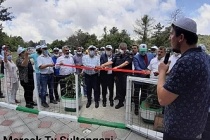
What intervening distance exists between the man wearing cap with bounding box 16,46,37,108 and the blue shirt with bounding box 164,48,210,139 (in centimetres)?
415

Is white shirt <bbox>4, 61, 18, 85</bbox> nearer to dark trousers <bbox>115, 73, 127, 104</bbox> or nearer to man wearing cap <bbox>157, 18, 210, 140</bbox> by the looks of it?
dark trousers <bbox>115, 73, 127, 104</bbox>

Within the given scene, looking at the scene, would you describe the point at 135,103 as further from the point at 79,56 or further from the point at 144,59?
the point at 79,56

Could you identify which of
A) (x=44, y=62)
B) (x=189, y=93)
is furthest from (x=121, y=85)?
(x=189, y=93)

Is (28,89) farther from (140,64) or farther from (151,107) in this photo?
(151,107)

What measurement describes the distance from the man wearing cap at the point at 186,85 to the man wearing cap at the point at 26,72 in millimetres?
4117

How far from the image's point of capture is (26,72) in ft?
16.5

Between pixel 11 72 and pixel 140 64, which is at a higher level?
pixel 140 64

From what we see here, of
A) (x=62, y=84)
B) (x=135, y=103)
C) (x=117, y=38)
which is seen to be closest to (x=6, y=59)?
(x=62, y=84)

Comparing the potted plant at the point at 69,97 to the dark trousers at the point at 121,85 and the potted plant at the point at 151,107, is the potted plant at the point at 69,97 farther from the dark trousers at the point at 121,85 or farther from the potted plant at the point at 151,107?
the potted plant at the point at 151,107

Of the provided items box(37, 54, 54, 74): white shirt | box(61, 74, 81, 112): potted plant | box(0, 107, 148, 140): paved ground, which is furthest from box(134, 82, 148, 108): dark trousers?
box(37, 54, 54, 74): white shirt

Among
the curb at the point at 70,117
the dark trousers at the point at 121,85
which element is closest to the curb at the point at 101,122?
the curb at the point at 70,117

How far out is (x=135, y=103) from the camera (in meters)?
4.81

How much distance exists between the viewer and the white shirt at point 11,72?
17.0ft

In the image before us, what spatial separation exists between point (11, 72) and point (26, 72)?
0.54 m
